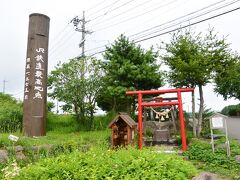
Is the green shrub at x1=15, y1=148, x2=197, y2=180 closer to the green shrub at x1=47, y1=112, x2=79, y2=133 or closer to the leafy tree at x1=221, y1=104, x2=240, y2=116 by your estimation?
the green shrub at x1=47, y1=112, x2=79, y2=133

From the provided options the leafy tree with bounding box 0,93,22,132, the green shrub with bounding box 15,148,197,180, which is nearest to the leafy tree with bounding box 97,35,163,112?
the leafy tree with bounding box 0,93,22,132

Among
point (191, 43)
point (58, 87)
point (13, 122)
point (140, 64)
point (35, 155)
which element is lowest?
point (35, 155)

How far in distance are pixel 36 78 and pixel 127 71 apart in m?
4.48

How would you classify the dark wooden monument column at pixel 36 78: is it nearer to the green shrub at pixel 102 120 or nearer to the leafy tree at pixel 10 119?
the leafy tree at pixel 10 119

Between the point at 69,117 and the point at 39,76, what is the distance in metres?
4.56

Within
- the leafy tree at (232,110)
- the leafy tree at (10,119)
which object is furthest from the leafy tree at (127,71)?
the leafy tree at (232,110)

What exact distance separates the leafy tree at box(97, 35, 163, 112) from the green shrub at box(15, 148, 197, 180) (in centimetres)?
916

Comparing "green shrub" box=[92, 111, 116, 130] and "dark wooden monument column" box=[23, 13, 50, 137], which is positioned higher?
"dark wooden monument column" box=[23, 13, 50, 137]

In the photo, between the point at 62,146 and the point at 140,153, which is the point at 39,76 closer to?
the point at 62,146

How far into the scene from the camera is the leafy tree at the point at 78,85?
13672 millimetres

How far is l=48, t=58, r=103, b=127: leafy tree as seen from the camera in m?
13.7

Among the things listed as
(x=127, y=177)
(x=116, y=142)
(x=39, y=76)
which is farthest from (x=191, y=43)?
Result: (x=127, y=177)

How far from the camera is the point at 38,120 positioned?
37.1 feet

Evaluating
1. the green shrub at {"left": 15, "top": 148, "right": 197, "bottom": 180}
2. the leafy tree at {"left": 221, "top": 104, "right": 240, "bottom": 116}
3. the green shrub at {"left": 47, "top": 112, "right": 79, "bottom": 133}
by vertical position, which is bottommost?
the green shrub at {"left": 15, "top": 148, "right": 197, "bottom": 180}
